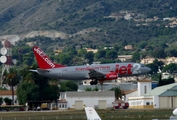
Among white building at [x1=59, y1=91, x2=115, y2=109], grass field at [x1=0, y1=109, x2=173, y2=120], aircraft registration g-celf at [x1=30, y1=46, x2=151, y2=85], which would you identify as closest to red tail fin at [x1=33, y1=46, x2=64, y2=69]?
aircraft registration g-celf at [x1=30, y1=46, x2=151, y2=85]

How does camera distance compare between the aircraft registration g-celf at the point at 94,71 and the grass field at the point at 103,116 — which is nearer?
the grass field at the point at 103,116

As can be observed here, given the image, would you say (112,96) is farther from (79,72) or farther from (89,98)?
(79,72)

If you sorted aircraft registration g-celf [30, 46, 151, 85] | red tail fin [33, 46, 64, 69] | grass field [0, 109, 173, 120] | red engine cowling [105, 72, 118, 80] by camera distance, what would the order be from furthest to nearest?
red tail fin [33, 46, 64, 69], red engine cowling [105, 72, 118, 80], aircraft registration g-celf [30, 46, 151, 85], grass field [0, 109, 173, 120]

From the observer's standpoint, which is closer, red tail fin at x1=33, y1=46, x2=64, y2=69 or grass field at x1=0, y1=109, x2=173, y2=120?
grass field at x1=0, y1=109, x2=173, y2=120

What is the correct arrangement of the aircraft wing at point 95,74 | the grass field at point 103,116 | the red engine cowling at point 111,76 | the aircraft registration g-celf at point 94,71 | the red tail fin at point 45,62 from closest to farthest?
the grass field at point 103,116 → the aircraft registration g-celf at point 94,71 → the red engine cowling at point 111,76 → the aircraft wing at point 95,74 → the red tail fin at point 45,62

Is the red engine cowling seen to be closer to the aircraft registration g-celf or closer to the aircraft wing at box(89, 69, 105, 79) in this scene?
the aircraft registration g-celf

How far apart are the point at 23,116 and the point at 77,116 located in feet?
36.3

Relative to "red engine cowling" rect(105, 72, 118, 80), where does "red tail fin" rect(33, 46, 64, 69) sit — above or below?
above

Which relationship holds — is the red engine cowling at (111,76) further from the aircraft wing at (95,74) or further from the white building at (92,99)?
the white building at (92,99)

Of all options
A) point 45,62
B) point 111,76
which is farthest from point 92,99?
point 111,76

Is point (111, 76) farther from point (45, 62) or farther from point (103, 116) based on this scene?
point (103, 116)

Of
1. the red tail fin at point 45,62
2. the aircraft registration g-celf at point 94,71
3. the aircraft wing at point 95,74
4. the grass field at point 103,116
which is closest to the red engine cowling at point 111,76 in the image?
the aircraft registration g-celf at point 94,71

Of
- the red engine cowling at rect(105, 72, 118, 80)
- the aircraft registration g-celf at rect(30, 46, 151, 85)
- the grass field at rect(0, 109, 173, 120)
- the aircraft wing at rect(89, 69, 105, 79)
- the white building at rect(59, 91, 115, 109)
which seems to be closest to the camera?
the grass field at rect(0, 109, 173, 120)

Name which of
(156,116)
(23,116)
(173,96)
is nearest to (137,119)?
(156,116)
